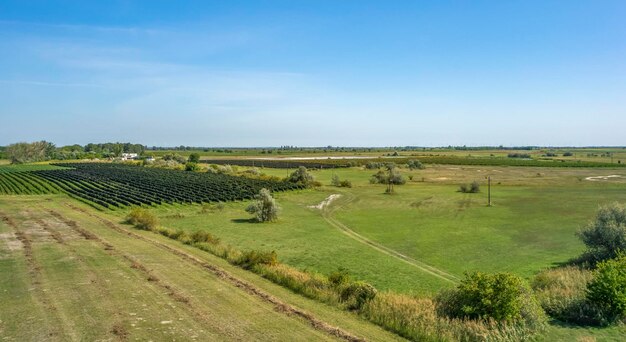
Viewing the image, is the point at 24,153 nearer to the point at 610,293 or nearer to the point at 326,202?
the point at 326,202

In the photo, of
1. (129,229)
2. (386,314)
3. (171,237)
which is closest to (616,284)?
(386,314)

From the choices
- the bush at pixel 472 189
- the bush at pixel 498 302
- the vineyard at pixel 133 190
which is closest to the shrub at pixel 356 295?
the bush at pixel 498 302

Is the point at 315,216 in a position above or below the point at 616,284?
below

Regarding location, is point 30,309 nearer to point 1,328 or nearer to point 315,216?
point 1,328

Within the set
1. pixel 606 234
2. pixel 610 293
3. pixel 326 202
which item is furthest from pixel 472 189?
pixel 610 293

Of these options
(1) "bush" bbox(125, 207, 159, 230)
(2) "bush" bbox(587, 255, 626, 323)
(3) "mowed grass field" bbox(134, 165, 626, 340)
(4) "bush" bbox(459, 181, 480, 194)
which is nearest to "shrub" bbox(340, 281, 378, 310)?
(3) "mowed grass field" bbox(134, 165, 626, 340)

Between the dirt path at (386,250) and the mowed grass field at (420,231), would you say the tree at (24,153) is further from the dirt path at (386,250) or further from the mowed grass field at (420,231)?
the dirt path at (386,250)
